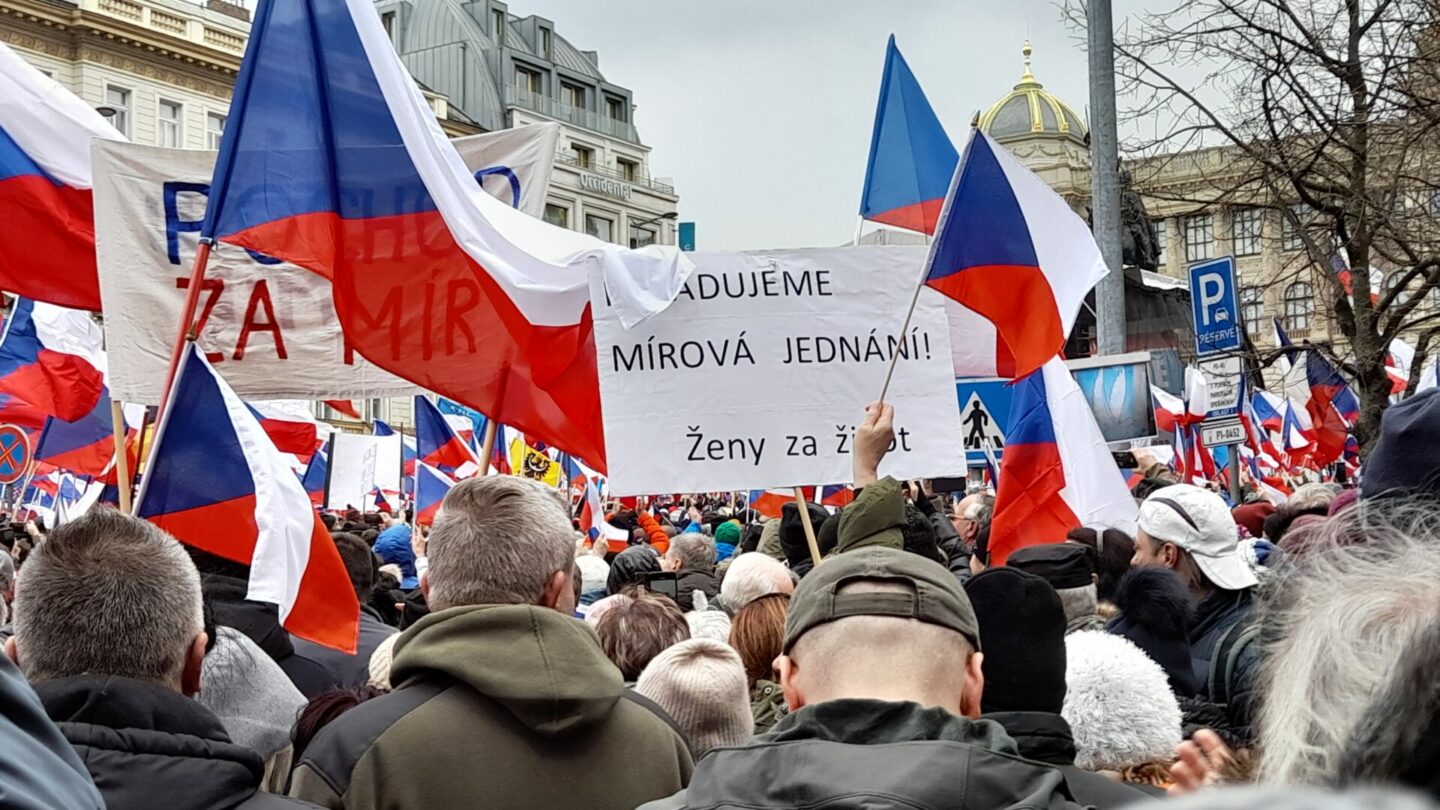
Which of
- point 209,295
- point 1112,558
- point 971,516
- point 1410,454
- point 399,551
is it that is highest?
point 209,295

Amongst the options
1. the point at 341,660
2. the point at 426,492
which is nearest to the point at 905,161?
the point at 341,660

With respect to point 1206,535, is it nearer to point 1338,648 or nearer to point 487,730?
point 487,730

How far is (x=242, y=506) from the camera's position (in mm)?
4766

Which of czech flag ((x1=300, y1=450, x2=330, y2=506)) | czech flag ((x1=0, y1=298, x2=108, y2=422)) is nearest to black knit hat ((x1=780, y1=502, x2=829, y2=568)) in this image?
czech flag ((x1=0, y1=298, x2=108, y2=422))

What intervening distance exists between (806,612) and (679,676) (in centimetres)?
127

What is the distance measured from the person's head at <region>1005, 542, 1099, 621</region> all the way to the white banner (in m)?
2.79

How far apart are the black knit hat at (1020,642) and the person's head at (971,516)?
19.3 ft

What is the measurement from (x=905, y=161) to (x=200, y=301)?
126 inches

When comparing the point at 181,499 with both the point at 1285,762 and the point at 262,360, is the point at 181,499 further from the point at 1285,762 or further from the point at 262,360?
the point at 1285,762

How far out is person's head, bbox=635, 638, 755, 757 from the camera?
3.51 metres

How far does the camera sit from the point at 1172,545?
496 cm

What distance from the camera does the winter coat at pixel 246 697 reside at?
3.33m

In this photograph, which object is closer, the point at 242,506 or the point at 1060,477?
the point at 242,506

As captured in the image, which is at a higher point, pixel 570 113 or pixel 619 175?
pixel 570 113
